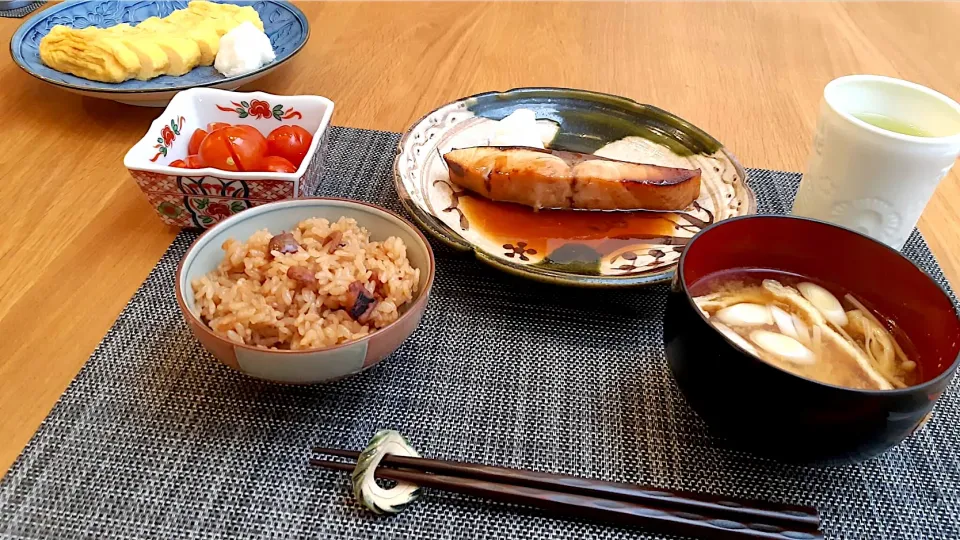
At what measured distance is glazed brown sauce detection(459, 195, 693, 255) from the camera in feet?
3.91

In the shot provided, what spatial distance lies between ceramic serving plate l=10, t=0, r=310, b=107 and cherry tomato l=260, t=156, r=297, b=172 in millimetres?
384

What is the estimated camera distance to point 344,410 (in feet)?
3.01

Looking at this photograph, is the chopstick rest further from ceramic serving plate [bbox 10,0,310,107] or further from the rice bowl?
ceramic serving plate [bbox 10,0,310,107]

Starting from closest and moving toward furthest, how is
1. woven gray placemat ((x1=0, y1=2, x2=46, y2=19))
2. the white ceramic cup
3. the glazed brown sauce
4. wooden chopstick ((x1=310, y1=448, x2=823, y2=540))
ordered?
wooden chopstick ((x1=310, y1=448, x2=823, y2=540)) < the white ceramic cup < the glazed brown sauce < woven gray placemat ((x1=0, y1=2, x2=46, y2=19))

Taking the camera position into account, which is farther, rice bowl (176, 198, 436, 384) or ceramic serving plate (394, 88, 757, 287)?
ceramic serving plate (394, 88, 757, 287)

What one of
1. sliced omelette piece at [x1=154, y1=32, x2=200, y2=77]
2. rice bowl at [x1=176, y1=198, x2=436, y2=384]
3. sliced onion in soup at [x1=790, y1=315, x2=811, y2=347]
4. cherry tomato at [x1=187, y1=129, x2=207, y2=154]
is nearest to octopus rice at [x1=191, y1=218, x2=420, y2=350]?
Answer: rice bowl at [x1=176, y1=198, x2=436, y2=384]

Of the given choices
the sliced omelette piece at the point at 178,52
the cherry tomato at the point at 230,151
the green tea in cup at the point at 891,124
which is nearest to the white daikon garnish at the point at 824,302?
the green tea in cup at the point at 891,124

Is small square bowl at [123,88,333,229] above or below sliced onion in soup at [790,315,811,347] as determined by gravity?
below

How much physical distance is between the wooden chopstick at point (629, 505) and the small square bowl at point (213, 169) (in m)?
0.59

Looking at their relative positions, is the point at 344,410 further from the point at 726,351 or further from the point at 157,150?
the point at 157,150

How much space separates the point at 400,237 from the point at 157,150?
0.56 metres

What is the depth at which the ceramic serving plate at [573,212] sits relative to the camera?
1.12 m

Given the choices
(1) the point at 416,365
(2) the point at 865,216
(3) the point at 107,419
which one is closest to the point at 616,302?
(1) the point at 416,365

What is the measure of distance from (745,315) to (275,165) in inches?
34.2
